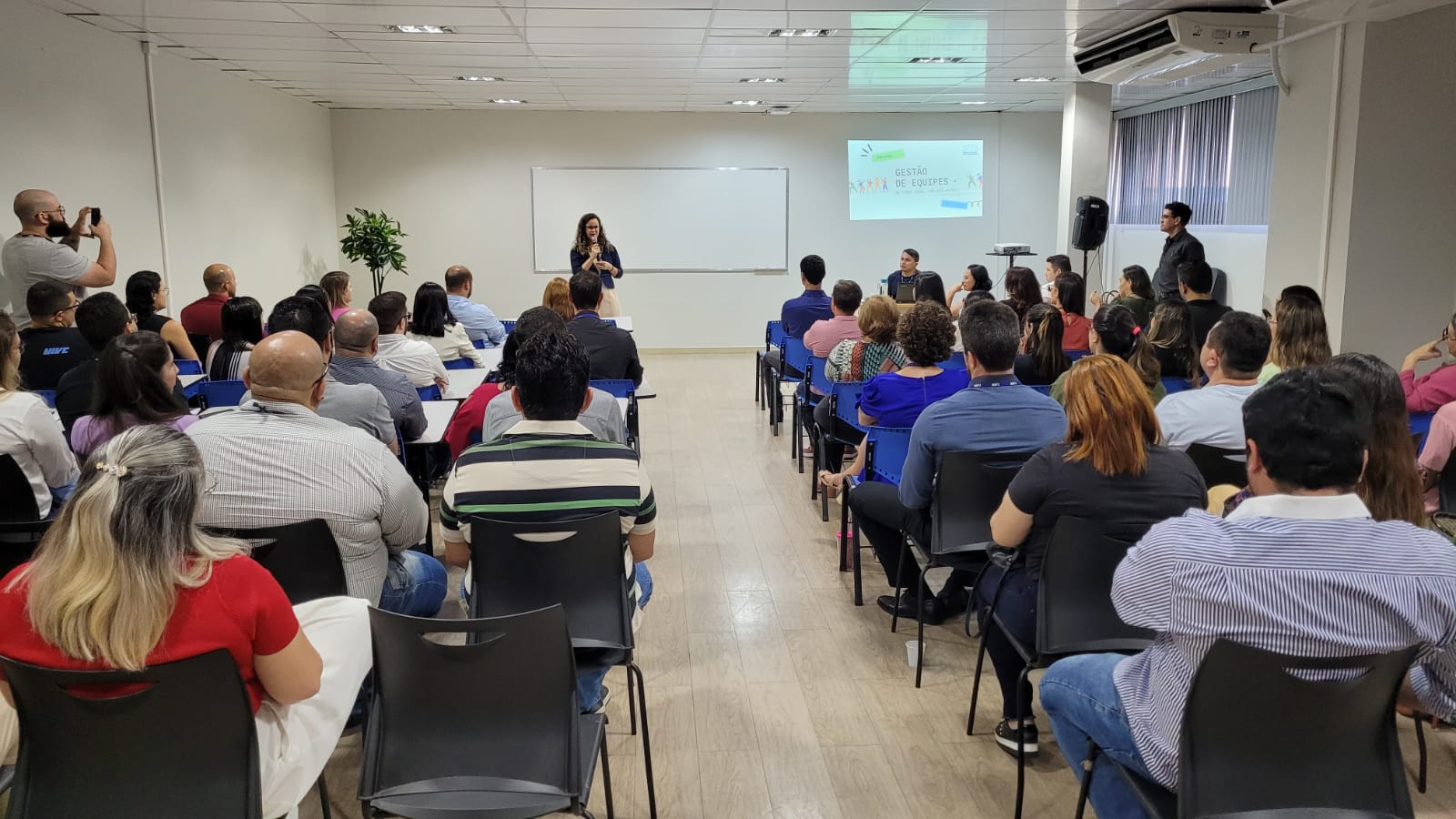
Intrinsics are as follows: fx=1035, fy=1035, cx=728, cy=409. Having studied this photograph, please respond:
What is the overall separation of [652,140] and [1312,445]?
10.5m

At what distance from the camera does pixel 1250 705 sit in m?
1.72

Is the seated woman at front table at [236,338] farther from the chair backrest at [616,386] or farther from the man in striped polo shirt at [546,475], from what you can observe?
the man in striped polo shirt at [546,475]

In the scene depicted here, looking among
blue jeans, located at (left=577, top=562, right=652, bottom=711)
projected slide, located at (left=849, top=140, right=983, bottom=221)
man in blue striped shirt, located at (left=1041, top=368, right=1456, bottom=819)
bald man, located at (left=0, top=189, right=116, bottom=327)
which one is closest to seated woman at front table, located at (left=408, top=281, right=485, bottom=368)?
bald man, located at (left=0, top=189, right=116, bottom=327)

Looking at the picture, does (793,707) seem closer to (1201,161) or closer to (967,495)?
(967,495)

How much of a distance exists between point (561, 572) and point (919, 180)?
1044cm

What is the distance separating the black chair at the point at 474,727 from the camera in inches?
76.4

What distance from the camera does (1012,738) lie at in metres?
2.97

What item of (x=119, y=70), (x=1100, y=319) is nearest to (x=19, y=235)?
(x=119, y=70)

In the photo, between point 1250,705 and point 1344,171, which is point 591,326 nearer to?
point 1250,705

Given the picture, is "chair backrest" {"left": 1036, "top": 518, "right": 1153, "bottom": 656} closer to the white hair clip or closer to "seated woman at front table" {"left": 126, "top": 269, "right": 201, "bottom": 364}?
the white hair clip

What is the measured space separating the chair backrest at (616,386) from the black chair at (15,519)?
2371 mm

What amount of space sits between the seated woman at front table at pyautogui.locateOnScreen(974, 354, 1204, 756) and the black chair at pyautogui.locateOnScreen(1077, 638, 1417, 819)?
0.74 m

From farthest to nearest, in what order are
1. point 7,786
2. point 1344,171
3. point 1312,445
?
point 1344,171, point 7,786, point 1312,445

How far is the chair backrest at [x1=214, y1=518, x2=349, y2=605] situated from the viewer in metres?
2.42
